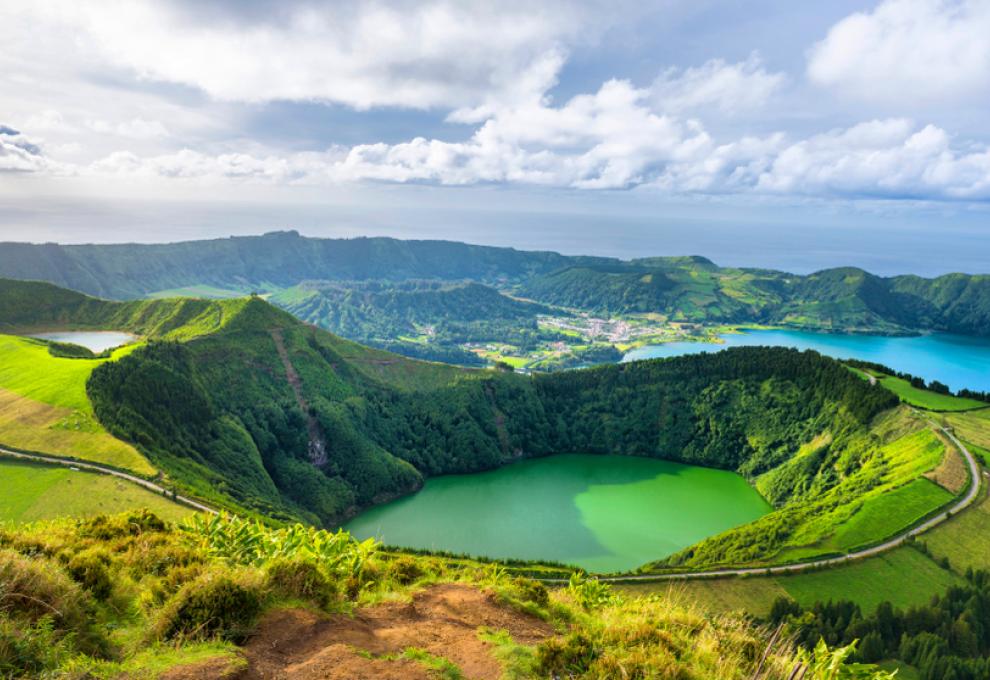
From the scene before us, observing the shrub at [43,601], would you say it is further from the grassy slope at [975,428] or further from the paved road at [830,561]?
the grassy slope at [975,428]

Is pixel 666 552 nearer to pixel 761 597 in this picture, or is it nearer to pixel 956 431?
pixel 761 597

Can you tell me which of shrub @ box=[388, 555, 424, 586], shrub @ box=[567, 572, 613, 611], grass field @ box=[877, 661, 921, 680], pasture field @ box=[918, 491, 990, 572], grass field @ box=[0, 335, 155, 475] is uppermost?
shrub @ box=[388, 555, 424, 586]

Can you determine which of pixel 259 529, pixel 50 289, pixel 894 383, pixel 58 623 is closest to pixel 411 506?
pixel 259 529

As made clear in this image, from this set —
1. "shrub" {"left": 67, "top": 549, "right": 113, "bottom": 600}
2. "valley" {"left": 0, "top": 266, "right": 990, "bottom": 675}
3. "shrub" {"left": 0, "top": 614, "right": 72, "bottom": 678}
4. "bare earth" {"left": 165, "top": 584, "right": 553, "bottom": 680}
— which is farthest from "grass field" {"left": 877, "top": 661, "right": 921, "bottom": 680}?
"shrub" {"left": 0, "top": 614, "right": 72, "bottom": 678}

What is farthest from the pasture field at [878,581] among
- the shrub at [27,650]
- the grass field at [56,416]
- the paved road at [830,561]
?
the grass field at [56,416]

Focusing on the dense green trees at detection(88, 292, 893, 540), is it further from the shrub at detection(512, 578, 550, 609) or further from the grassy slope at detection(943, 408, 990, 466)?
the shrub at detection(512, 578, 550, 609)

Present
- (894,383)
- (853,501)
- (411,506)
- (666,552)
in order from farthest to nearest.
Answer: (894,383), (411,506), (666,552), (853,501)
